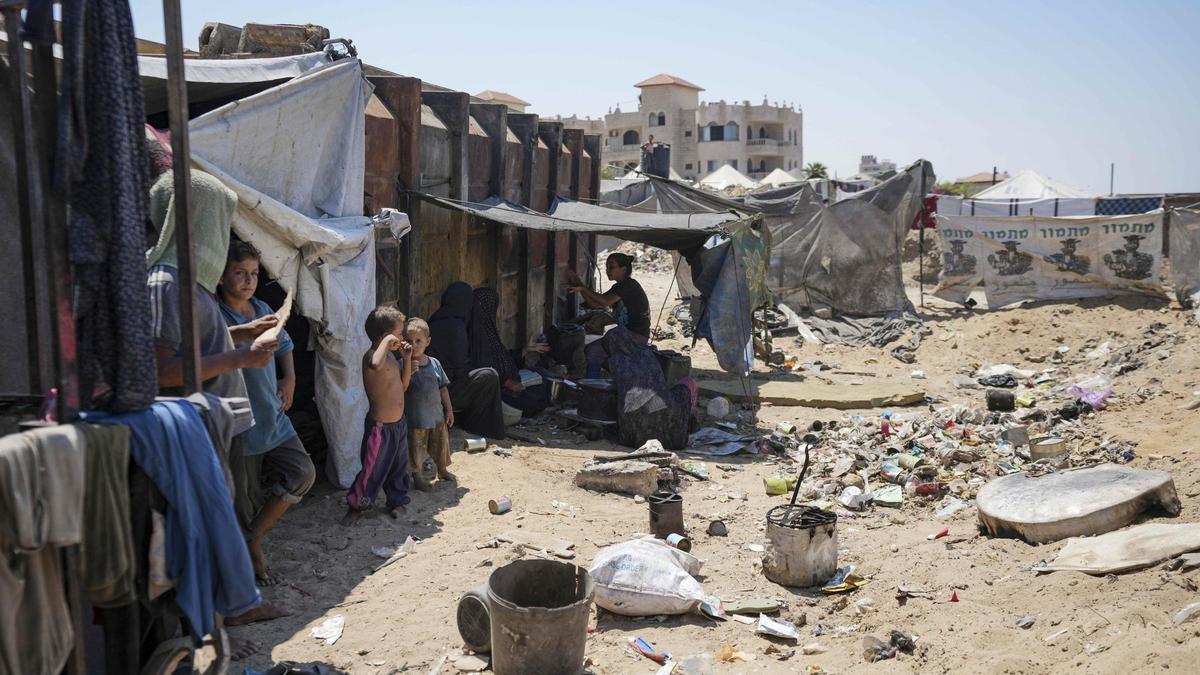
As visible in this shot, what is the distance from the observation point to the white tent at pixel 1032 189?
79.4 ft

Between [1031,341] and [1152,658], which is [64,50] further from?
[1031,341]

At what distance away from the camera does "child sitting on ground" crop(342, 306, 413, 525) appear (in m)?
Answer: 5.72

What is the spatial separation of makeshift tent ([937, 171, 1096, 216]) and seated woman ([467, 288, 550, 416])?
11.7 meters

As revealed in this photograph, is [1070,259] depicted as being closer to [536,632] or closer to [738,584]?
[738,584]

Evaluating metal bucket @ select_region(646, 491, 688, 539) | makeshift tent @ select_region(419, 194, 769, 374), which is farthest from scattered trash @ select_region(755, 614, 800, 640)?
makeshift tent @ select_region(419, 194, 769, 374)

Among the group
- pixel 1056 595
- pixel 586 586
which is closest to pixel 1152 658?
pixel 1056 595

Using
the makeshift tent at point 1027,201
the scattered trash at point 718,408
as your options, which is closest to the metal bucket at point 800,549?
the scattered trash at point 718,408

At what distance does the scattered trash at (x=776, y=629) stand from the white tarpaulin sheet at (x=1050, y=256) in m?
11.9

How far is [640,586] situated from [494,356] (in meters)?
4.26

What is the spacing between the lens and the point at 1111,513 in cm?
526

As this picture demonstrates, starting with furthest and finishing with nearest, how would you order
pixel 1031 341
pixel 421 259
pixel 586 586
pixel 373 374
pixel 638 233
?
pixel 1031 341 < pixel 638 233 < pixel 421 259 < pixel 373 374 < pixel 586 586

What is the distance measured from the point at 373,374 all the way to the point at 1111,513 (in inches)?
167

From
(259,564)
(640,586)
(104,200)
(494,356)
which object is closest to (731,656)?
(640,586)

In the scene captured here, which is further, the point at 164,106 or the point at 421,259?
the point at 421,259
